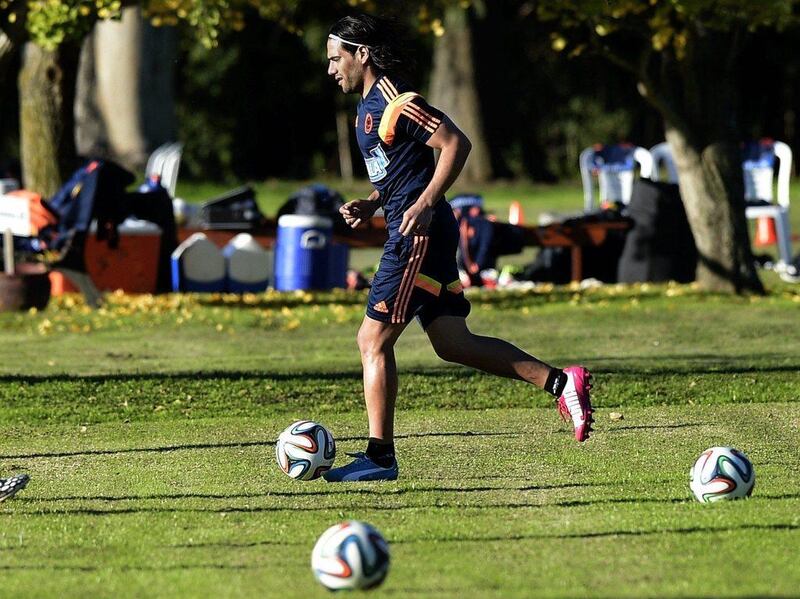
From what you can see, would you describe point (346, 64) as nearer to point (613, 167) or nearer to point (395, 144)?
point (395, 144)

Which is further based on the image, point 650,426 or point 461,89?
point 461,89

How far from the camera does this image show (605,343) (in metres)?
12.7

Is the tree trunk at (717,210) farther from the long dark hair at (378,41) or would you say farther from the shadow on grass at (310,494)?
the shadow on grass at (310,494)

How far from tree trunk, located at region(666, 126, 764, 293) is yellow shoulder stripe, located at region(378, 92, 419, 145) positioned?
8.95 metres

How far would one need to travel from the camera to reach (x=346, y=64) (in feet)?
22.7

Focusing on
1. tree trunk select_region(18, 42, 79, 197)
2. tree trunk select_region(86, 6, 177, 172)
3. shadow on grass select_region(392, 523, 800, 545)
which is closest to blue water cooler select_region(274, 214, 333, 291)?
tree trunk select_region(18, 42, 79, 197)

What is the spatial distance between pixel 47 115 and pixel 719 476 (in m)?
12.6

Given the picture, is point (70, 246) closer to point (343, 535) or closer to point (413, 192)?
point (413, 192)

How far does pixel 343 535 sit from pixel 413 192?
221 centimetres

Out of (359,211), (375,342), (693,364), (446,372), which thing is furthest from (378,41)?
(693,364)

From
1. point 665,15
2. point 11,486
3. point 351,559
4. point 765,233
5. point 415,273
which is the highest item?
point 665,15

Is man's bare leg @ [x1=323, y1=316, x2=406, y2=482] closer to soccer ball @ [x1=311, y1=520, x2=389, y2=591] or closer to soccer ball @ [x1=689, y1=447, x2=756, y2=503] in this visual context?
soccer ball @ [x1=689, y1=447, x2=756, y2=503]

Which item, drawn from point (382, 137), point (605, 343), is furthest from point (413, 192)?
point (605, 343)

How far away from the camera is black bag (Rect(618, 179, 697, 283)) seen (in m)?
16.8
